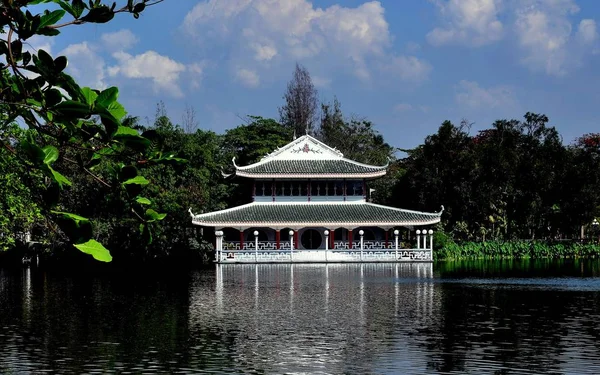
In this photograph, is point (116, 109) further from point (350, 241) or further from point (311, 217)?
point (350, 241)

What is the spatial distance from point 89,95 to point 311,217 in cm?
4234

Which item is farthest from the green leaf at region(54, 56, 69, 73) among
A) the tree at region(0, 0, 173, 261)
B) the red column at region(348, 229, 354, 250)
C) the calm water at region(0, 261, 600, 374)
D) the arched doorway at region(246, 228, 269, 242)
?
the arched doorway at region(246, 228, 269, 242)

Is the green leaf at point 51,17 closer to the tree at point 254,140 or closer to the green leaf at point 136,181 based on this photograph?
the green leaf at point 136,181

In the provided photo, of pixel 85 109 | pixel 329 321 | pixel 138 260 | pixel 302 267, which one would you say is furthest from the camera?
pixel 138 260

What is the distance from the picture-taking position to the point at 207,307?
2298cm

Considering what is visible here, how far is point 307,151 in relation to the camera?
160 feet

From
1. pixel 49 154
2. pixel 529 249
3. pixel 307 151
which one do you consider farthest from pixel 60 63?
pixel 529 249

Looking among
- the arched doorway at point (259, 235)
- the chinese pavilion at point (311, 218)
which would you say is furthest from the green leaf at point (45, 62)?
the arched doorway at point (259, 235)

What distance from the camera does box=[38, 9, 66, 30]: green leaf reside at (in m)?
3.31

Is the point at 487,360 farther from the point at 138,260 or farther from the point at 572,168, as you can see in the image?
the point at 572,168

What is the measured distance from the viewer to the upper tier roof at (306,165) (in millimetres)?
46562

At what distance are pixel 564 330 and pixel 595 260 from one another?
31.9 meters

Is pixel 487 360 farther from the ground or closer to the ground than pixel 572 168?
closer to the ground

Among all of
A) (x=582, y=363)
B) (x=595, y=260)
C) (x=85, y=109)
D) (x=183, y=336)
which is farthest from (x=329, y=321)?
(x=595, y=260)
